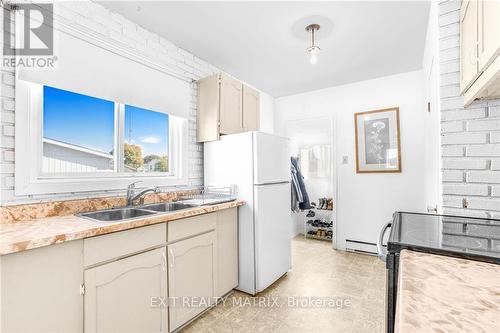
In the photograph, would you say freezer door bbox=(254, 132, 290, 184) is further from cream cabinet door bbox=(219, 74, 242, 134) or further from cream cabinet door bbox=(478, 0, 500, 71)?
cream cabinet door bbox=(478, 0, 500, 71)

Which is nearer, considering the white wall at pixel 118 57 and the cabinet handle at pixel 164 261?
the white wall at pixel 118 57

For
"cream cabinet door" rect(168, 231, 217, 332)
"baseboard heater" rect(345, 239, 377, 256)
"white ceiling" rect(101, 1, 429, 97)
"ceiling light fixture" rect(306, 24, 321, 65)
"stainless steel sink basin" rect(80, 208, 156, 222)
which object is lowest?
"baseboard heater" rect(345, 239, 377, 256)

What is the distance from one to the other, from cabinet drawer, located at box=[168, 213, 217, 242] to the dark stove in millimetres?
1236

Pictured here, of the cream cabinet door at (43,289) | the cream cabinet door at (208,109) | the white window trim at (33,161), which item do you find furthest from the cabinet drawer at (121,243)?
the cream cabinet door at (208,109)

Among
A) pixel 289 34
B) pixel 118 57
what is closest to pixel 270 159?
pixel 289 34

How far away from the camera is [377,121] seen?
338cm

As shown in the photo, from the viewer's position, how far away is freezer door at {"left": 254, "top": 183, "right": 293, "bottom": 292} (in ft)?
7.53

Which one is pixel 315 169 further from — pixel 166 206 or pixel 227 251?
pixel 166 206

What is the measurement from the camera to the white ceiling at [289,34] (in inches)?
77.2

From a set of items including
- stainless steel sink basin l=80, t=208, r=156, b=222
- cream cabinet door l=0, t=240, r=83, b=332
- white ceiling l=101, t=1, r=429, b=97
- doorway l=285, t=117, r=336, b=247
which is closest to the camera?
cream cabinet door l=0, t=240, r=83, b=332

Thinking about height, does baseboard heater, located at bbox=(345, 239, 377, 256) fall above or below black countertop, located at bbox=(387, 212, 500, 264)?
below

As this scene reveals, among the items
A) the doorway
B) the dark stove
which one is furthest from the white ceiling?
the dark stove

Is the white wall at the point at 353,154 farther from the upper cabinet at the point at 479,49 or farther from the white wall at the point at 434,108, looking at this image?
the upper cabinet at the point at 479,49

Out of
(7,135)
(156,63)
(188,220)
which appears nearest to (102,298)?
(188,220)
